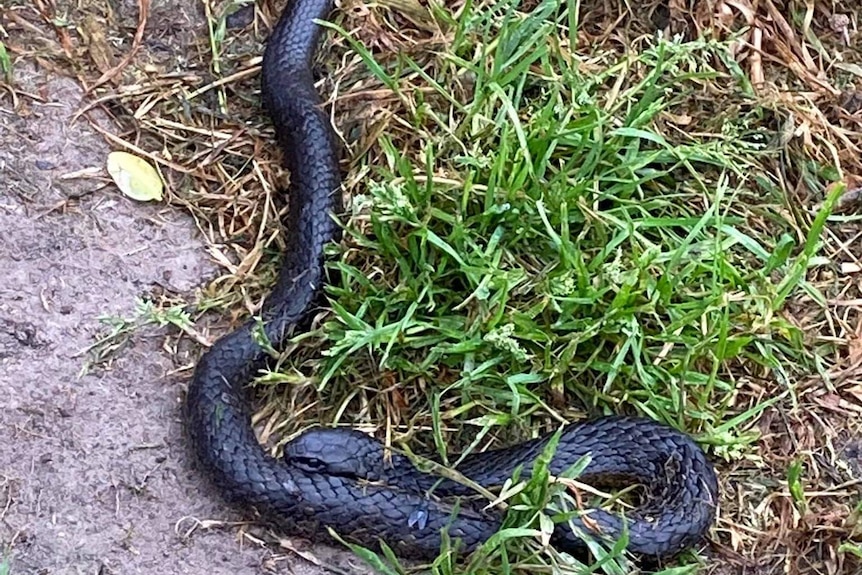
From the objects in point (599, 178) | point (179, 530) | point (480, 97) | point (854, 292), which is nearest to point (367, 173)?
point (480, 97)

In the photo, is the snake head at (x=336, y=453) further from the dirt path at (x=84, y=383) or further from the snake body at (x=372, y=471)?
the dirt path at (x=84, y=383)

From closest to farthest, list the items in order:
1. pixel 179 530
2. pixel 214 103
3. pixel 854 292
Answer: pixel 179 530 < pixel 854 292 < pixel 214 103

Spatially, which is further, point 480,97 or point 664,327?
point 480,97

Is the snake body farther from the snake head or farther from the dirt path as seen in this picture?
the dirt path

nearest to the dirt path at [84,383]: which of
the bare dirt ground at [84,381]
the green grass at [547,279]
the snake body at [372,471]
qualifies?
the bare dirt ground at [84,381]

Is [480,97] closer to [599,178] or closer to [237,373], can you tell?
[599,178]

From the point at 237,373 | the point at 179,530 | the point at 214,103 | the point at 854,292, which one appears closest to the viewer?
the point at 179,530

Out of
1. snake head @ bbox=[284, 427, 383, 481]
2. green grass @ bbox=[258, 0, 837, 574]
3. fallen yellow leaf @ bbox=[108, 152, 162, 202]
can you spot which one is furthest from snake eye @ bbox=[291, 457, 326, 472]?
fallen yellow leaf @ bbox=[108, 152, 162, 202]
